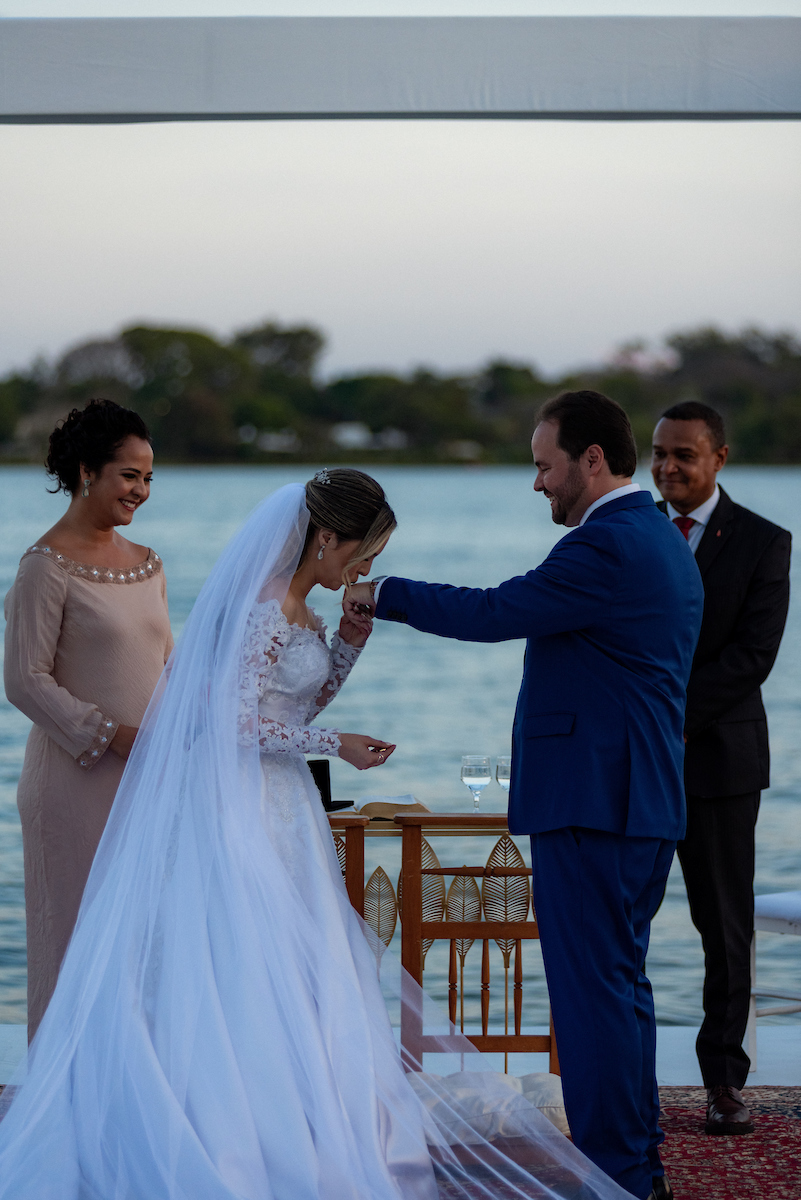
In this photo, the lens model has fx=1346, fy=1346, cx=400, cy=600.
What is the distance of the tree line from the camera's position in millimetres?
28047

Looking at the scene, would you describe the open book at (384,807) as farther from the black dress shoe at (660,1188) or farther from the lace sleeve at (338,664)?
the black dress shoe at (660,1188)

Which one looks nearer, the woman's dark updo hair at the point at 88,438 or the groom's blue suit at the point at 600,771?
the groom's blue suit at the point at 600,771

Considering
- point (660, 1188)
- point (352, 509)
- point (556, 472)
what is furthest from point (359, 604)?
point (660, 1188)

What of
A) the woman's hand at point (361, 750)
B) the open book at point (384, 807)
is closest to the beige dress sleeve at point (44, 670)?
the woman's hand at point (361, 750)

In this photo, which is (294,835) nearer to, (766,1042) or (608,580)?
(608,580)

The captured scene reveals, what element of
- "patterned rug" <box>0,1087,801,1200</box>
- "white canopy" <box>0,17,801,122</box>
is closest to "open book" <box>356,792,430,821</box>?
"patterned rug" <box>0,1087,801,1200</box>

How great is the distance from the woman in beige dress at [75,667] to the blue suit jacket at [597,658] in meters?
0.73

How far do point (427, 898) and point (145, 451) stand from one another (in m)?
1.33

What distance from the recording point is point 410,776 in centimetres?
1530

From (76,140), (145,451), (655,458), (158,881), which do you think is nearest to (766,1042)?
(655,458)

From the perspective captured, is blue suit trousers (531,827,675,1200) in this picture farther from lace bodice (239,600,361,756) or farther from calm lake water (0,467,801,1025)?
calm lake water (0,467,801,1025)

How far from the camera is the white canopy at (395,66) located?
3.68 m

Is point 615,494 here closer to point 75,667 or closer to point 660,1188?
point 75,667

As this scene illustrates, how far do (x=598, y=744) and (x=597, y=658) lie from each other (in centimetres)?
18
